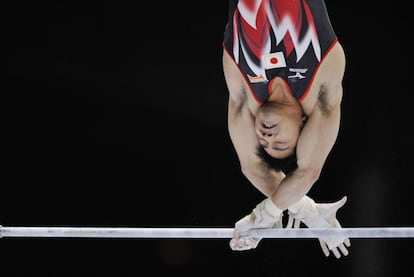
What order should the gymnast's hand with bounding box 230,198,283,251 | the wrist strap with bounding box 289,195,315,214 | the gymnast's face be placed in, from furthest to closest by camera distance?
the wrist strap with bounding box 289,195,315,214
the gymnast's hand with bounding box 230,198,283,251
the gymnast's face

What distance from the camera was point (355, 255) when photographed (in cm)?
541

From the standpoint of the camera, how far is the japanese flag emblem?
355 cm

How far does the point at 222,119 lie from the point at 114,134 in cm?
84

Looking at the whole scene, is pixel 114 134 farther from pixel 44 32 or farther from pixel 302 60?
pixel 302 60

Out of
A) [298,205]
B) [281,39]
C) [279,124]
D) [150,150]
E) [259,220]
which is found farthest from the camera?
[150,150]

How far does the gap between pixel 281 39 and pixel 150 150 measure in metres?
2.28

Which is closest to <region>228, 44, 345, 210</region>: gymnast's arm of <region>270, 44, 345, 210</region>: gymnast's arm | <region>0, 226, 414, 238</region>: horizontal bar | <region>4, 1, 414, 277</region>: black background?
<region>270, 44, 345, 210</region>: gymnast's arm

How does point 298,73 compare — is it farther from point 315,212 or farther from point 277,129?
point 315,212

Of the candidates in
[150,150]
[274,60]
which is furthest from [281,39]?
[150,150]

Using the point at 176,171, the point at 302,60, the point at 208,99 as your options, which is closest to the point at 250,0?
the point at 302,60

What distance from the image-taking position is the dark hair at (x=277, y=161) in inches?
149

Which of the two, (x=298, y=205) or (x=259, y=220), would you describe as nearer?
(x=259, y=220)

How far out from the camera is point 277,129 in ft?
11.9

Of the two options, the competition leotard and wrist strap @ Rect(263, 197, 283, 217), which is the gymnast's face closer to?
the competition leotard
